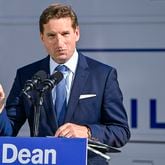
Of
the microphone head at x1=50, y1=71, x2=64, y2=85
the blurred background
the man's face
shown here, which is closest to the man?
the man's face

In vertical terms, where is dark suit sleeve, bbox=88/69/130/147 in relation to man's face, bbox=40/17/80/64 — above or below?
below

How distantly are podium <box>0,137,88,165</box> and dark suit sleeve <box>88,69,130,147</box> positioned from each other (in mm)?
143

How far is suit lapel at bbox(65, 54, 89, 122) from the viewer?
176 centimetres

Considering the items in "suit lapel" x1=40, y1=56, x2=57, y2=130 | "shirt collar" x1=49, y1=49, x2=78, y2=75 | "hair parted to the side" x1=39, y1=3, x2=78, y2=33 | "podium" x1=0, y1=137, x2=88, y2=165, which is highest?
"hair parted to the side" x1=39, y1=3, x2=78, y2=33

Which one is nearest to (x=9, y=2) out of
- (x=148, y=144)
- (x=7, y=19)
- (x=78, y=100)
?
(x=7, y=19)

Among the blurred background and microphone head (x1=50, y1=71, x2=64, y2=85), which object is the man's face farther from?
the blurred background

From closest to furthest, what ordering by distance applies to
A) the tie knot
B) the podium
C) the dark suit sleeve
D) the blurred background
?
the podium < the dark suit sleeve < the tie knot < the blurred background

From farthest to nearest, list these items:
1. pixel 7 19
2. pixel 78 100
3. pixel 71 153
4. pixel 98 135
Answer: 1. pixel 7 19
2. pixel 78 100
3. pixel 98 135
4. pixel 71 153

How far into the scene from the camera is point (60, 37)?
1733 millimetres

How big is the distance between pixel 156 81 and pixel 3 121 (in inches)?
49.8

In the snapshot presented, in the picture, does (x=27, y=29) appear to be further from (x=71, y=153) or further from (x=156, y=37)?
(x=71, y=153)

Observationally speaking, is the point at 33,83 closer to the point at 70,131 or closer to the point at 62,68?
the point at 70,131

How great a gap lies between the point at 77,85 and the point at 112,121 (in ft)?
0.55

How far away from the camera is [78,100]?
1777 mm
